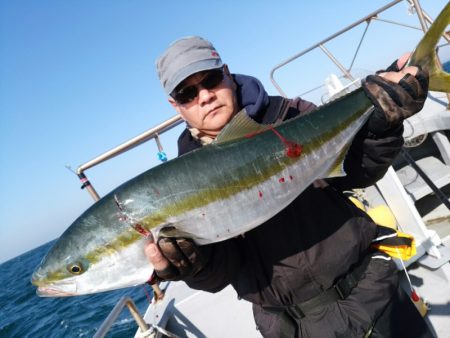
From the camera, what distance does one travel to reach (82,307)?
16984 millimetres

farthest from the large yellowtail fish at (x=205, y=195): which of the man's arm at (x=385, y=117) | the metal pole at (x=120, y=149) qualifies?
the metal pole at (x=120, y=149)

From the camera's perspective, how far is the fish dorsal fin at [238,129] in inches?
95.5

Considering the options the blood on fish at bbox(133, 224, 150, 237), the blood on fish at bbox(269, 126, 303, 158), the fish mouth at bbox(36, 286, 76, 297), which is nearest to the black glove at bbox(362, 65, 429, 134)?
the blood on fish at bbox(269, 126, 303, 158)

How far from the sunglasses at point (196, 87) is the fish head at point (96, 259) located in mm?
1162

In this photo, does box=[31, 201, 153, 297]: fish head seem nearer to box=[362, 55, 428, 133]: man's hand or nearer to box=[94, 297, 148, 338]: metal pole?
box=[94, 297, 148, 338]: metal pole

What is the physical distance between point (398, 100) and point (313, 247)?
1328 millimetres

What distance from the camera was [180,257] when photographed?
224cm

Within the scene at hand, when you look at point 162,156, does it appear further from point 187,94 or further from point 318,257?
point 318,257

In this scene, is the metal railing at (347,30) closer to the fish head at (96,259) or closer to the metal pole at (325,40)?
the metal pole at (325,40)

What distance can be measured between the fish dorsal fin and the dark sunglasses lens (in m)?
0.46

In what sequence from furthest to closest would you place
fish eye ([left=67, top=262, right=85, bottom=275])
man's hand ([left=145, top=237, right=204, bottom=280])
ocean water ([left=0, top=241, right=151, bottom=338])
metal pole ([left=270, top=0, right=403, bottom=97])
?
1. ocean water ([left=0, top=241, right=151, bottom=338])
2. metal pole ([left=270, top=0, right=403, bottom=97])
3. fish eye ([left=67, top=262, right=85, bottom=275])
4. man's hand ([left=145, top=237, right=204, bottom=280])

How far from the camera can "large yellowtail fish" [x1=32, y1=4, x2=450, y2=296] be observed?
228cm

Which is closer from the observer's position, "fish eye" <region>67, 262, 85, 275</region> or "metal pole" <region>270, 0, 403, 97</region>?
"fish eye" <region>67, 262, 85, 275</region>

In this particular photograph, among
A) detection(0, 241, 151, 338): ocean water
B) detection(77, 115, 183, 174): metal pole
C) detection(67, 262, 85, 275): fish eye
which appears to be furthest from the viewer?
detection(0, 241, 151, 338): ocean water
